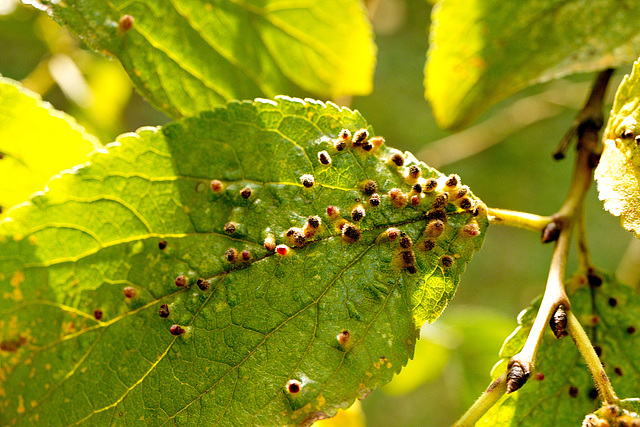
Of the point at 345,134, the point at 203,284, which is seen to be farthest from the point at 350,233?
the point at 203,284

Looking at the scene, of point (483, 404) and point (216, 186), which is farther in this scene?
point (216, 186)

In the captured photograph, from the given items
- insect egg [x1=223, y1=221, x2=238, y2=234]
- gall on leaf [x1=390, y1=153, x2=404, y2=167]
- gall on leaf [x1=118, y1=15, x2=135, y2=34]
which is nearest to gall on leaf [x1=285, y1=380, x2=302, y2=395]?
insect egg [x1=223, y1=221, x2=238, y2=234]

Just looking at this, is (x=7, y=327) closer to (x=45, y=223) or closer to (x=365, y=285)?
(x=45, y=223)

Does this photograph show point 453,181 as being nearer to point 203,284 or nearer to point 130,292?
point 203,284

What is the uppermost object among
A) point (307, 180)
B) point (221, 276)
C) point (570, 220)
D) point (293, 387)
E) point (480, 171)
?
point (480, 171)

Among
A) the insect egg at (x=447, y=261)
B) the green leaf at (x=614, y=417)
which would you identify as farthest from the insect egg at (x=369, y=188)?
the green leaf at (x=614, y=417)

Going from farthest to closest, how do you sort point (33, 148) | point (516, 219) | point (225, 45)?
point (225, 45), point (33, 148), point (516, 219)

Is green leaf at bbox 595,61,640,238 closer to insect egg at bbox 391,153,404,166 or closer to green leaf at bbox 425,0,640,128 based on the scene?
green leaf at bbox 425,0,640,128
